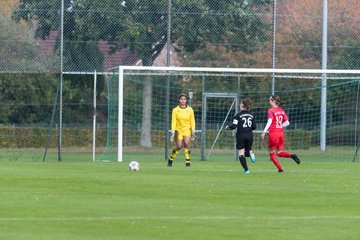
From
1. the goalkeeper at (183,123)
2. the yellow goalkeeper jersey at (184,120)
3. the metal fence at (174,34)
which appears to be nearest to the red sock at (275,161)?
the goalkeeper at (183,123)

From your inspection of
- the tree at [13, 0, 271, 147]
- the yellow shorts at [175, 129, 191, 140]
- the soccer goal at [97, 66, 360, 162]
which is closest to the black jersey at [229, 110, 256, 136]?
the yellow shorts at [175, 129, 191, 140]

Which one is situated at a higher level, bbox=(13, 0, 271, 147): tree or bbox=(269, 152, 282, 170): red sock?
bbox=(13, 0, 271, 147): tree

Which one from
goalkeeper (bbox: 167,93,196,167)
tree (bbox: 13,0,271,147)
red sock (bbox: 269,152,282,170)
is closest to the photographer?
red sock (bbox: 269,152,282,170)

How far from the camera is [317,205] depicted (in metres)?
16.6

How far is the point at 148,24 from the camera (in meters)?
38.0

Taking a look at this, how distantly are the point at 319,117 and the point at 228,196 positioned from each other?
21057 millimetres

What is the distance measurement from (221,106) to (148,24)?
3.66 meters

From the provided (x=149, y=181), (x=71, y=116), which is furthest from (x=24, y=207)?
(x=71, y=116)

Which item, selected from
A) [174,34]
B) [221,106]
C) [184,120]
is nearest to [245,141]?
[184,120]

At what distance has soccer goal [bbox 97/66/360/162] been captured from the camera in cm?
3728

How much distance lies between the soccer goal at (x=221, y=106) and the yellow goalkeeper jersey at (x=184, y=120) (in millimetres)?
4481

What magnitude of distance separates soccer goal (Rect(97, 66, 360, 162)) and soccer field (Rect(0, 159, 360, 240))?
1137cm

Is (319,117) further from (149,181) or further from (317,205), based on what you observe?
(317,205)

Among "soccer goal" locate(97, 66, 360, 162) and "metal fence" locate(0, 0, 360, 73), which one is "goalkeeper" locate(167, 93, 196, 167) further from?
"metal fence" locate(0, 0, 360, 73)
